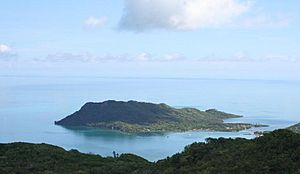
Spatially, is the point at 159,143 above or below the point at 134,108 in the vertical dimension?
below

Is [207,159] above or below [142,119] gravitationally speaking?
below

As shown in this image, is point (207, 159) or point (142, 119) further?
point (142, 119)

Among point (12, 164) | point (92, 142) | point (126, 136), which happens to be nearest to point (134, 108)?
point (126, 136)

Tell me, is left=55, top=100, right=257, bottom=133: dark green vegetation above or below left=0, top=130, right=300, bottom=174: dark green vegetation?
above

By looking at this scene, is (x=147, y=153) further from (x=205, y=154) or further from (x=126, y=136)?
(x=205, y=154)

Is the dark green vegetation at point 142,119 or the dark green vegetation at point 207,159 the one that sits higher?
the dark green vegetation at point 142,119
